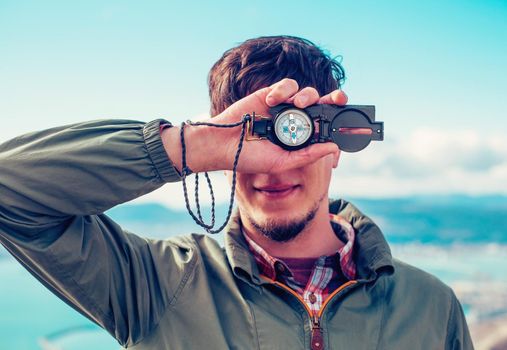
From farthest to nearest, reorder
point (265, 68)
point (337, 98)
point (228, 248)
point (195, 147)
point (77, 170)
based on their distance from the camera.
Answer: point (265, 68) < point (228, 248) < point (337, 98) < point (195, 147) < point (77, 170)

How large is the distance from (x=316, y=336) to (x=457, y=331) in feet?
2.42

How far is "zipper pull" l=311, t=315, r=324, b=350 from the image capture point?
223 centimetres

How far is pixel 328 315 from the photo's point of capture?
232 centimetres

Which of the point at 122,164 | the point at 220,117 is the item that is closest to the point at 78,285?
the point at 122,164

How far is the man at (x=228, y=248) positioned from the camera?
77.3 inches

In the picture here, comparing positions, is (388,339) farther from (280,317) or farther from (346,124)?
(346,124)

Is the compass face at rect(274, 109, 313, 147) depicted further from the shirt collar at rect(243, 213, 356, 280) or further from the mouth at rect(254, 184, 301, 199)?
the shirt collar at rect(243, 213, 356, 280)

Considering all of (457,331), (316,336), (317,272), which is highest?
(317,272)

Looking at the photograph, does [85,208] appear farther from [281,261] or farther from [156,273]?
[281,261]

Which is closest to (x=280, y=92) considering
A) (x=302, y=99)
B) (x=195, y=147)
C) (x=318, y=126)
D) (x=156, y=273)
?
(x=302, y=99)

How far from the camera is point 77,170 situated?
1.94m

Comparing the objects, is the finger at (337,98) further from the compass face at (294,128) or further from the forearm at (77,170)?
the forearm at (77,170)

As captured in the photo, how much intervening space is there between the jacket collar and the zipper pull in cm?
28

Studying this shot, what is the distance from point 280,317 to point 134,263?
0.64 m
